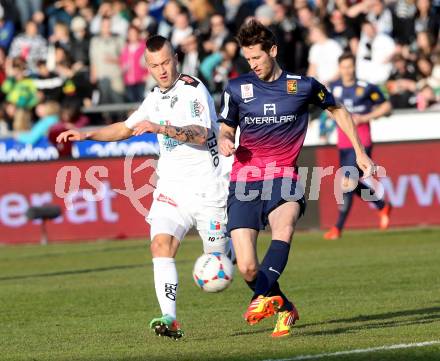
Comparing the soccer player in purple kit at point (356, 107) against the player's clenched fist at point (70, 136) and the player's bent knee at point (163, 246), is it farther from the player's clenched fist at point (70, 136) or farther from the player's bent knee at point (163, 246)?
the player's clenched fist at point (70, 136)

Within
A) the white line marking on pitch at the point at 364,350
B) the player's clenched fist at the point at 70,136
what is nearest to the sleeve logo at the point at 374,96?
the player's clenched fist at the point at 70,136

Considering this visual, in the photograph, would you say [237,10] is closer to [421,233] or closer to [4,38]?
[4,38]

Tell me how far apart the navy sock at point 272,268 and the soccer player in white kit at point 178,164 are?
73cm

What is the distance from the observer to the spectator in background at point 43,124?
72.5 feet

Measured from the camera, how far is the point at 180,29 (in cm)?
2384

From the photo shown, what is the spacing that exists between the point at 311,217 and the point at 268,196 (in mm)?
11510

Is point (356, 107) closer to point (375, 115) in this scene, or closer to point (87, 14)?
point (375, 115)

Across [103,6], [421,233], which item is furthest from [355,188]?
[103,6]

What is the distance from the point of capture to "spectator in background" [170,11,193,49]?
2375 centimetres

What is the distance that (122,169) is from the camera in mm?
21016

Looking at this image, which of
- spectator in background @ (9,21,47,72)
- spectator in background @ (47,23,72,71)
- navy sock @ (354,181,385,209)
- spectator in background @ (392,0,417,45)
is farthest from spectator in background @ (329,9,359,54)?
spectator in background @ (9,21,47,72)

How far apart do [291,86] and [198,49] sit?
13840 millimetres

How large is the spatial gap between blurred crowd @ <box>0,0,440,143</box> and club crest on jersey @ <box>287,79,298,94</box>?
12.4 meters

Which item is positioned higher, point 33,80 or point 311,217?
point 33,80
